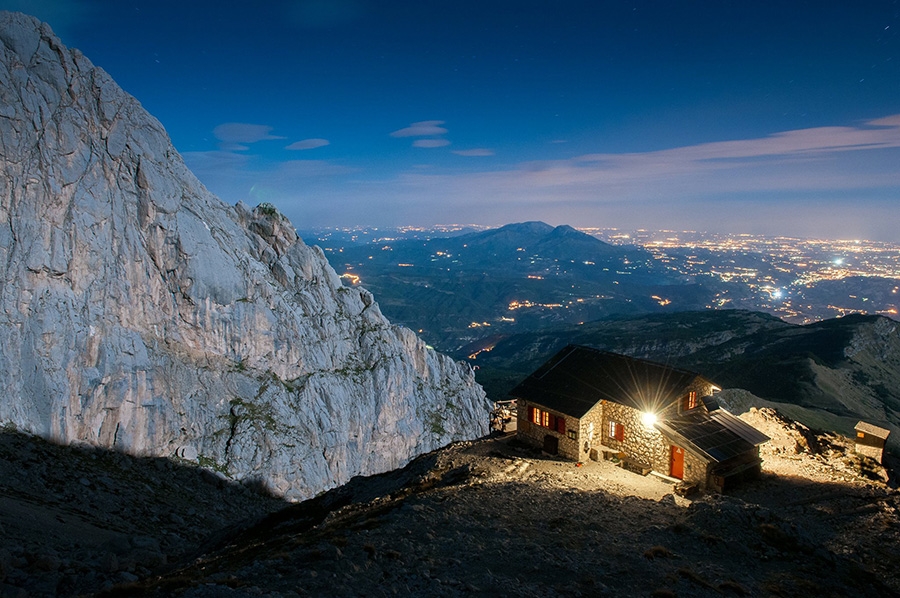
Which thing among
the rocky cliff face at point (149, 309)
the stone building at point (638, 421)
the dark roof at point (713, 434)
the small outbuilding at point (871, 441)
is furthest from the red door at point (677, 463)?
the rocky cliff face at point (149, 309)

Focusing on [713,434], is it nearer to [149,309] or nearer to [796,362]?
[149,309]

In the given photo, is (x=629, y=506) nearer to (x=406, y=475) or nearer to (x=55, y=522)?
(x=406, y=475)

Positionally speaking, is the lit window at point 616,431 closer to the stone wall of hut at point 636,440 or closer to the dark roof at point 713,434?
the stone wall of hut at point 636,440

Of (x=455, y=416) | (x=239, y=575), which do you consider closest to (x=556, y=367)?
(x=239, y=575)

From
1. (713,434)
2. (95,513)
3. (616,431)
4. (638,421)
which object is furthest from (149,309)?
(713,434)

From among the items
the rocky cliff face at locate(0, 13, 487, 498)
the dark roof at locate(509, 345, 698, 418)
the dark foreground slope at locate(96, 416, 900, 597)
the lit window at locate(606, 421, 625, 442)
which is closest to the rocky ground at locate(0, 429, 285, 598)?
the dark foreground slope at locate(96, 416, 900, 597)
